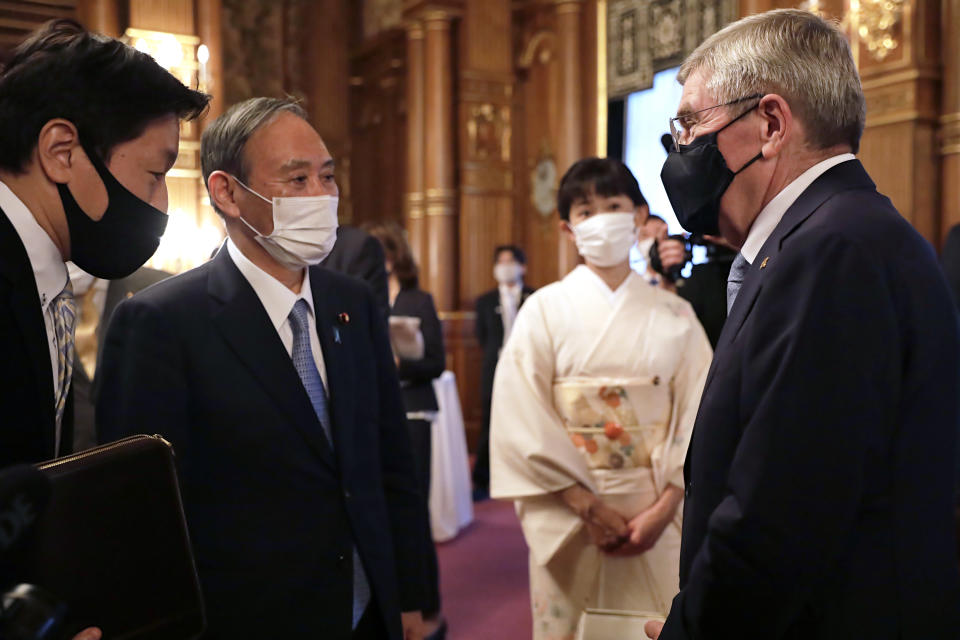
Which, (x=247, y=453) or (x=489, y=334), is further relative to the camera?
(x=489, y=334)

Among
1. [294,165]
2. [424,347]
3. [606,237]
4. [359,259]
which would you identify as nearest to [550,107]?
[424,347]

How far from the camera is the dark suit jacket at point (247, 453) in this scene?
5.40ft

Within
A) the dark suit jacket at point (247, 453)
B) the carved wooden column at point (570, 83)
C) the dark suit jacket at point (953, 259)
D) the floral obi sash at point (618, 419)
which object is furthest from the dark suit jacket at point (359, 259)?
the carved wooden column at point (570, 83)

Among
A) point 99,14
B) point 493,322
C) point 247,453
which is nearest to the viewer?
point 247,453

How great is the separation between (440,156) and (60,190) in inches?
309

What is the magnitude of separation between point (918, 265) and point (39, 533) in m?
1.21

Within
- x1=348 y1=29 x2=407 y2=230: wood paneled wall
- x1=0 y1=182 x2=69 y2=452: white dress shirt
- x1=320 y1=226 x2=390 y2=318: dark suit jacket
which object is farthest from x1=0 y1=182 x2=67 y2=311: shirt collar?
x1=348 y1=29 x2=407 y2=230: wood paneled wall

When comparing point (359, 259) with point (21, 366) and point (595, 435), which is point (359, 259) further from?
point (21, 366)

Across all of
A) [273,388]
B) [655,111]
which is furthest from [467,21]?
[273,388]

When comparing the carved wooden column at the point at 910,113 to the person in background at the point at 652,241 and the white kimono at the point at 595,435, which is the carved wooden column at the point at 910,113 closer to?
the person in background at the point at 652,241

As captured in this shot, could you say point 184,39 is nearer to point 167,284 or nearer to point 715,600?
point 167,284

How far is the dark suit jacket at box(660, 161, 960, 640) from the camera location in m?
1.10

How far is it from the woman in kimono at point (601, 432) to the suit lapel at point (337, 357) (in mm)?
840

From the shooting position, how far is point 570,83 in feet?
28.0
